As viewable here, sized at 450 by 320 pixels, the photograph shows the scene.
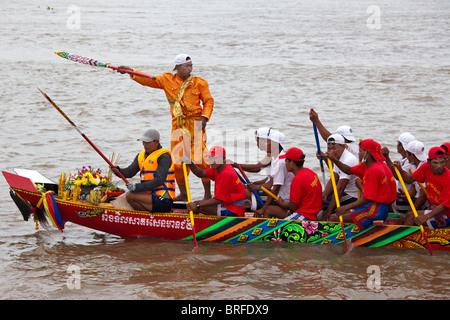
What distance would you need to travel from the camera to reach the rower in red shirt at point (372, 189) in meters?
8.04

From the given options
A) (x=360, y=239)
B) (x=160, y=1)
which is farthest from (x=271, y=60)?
(x=160, y=1)

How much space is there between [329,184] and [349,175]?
1.59 feet

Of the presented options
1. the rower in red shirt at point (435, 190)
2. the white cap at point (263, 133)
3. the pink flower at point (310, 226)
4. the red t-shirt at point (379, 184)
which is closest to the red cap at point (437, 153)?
the rower in red shirt at point (435, 190)

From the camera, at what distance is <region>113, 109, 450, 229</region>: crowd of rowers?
808 centimetres

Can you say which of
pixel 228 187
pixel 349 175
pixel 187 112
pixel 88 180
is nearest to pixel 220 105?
pixel 187 112

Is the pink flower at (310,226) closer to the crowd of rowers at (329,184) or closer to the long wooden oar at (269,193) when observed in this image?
the crowd of rowers at (329,184)

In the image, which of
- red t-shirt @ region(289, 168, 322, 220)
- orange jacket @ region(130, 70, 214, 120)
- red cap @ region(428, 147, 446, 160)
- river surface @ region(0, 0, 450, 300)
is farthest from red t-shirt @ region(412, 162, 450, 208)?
orange jacket @ region(130, 70, 214, 120)

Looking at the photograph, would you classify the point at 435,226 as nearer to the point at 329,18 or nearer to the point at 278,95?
the point at 278,95

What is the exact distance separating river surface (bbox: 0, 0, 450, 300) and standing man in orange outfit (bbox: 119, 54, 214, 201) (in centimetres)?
147

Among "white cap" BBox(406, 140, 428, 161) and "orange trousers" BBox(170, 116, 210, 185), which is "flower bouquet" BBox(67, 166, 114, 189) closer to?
"orange trousers" BBox(170, 116, 210, 185)

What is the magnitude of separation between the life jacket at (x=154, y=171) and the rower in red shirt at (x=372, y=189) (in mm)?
2184

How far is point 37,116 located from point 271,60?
10.2m

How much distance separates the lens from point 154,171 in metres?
8.54
